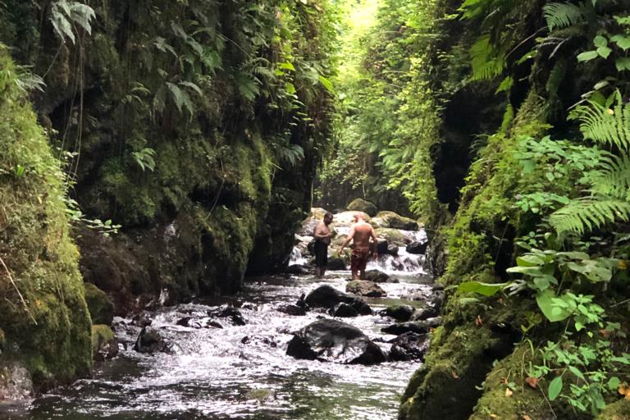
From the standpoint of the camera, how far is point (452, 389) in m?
3.91

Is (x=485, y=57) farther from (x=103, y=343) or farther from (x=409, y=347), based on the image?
(x=103, y=343)

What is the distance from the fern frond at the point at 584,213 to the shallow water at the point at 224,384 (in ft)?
9.08

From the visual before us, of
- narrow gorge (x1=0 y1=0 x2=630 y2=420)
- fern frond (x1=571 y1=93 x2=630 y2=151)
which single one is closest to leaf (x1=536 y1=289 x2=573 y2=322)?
narrow gorge (x1=0 y1=0 x2=630 y2=420)

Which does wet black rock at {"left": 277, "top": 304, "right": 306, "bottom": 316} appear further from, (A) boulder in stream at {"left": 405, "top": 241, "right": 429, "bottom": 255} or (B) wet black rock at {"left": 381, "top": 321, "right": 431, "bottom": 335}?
(A) boulder in stream at {"left": 405, "top": 241, "right": 429, "bottom": 255}

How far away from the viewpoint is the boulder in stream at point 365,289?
45.0 ft

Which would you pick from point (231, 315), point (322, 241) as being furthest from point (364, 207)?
point (231, 315)

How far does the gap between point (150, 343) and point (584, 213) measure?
591 centimetres

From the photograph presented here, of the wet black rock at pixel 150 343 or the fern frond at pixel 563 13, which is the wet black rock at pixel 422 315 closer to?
the wet black rock at pixel 150 343

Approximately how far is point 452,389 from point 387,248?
1941cm

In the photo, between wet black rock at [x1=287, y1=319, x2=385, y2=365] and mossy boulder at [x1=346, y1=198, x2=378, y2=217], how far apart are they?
25.4m

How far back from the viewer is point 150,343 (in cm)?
774

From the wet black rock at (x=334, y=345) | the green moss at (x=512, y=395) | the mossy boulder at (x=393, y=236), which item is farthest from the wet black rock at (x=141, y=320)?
the mossy boulder at (x=393, y=236)

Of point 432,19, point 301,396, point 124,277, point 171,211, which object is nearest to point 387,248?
point 432,19

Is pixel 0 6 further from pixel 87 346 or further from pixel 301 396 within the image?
pixel 301 396
